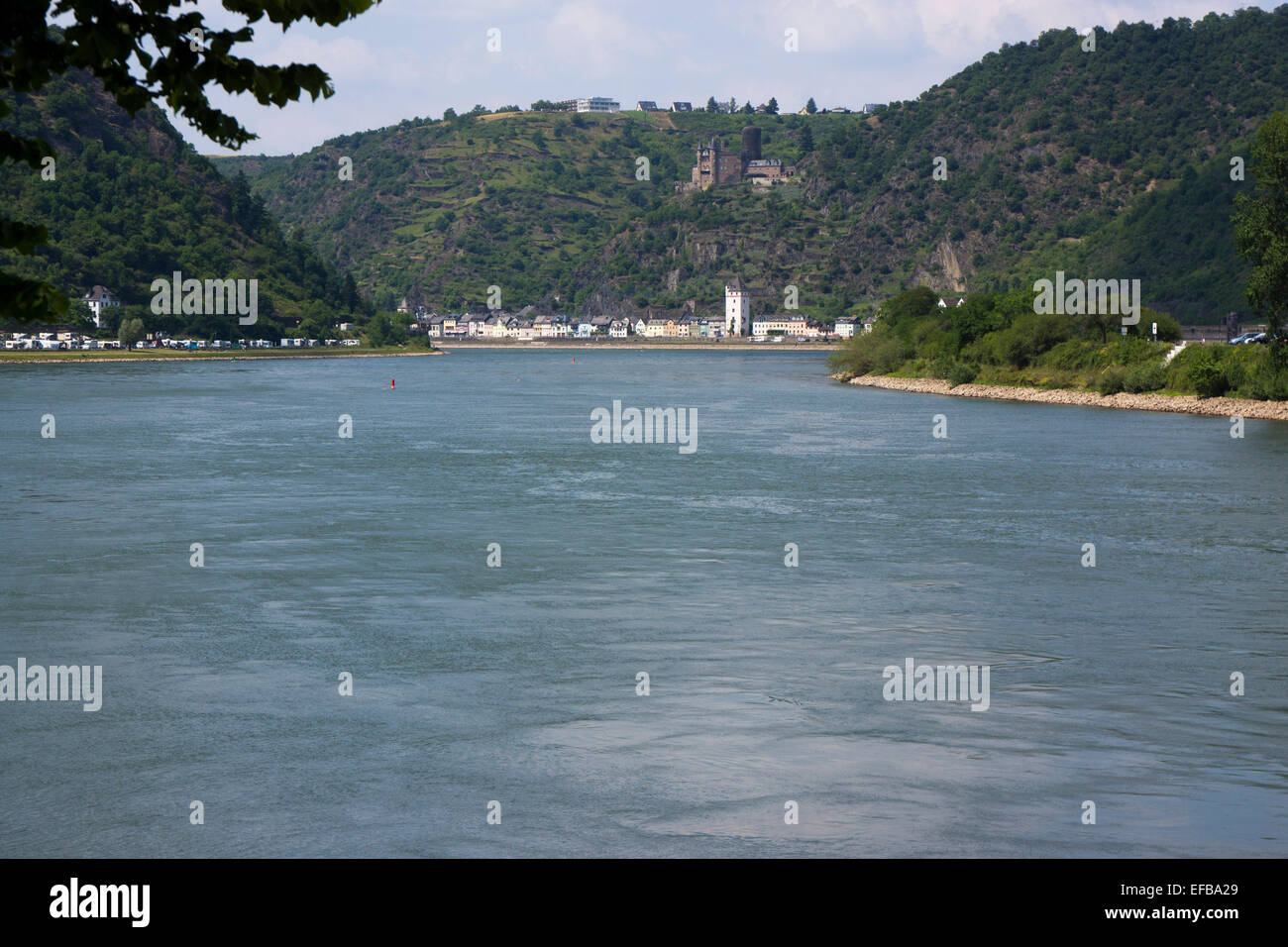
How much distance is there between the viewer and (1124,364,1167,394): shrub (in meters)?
78.2

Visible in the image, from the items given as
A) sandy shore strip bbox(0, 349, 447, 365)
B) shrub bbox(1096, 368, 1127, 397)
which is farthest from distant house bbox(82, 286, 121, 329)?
shrub bbox(1096, 368, 1127, 397)

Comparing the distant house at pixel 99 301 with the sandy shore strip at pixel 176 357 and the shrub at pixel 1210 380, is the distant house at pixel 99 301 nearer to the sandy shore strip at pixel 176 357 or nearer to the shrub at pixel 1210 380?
the sandy shore strip at pixel 176 357

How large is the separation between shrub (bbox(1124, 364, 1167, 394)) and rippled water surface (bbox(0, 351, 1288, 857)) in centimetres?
3495

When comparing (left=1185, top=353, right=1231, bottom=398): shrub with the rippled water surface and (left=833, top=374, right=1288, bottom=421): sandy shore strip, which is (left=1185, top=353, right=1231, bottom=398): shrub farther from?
the rippled water surface

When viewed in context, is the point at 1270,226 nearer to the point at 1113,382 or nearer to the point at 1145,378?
the point at 1145,378

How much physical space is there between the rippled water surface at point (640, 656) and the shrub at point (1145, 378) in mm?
34955

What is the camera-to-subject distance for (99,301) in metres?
179

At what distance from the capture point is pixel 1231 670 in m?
18.1

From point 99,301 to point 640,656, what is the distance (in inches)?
6942

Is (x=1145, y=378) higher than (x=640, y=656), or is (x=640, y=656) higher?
(x=1145, y=378)

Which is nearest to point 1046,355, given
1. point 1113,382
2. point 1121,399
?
point 1113,382

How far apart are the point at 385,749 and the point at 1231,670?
10973 mm
